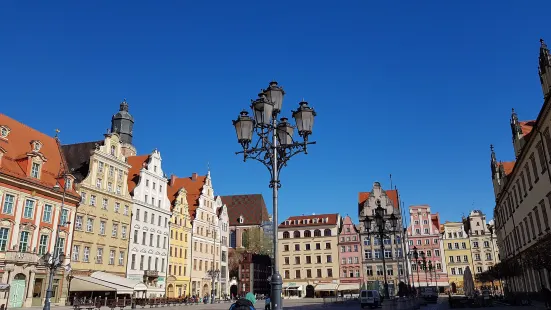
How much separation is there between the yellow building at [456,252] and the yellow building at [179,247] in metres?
49.8

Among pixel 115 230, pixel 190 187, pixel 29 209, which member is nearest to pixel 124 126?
pixel 190 187

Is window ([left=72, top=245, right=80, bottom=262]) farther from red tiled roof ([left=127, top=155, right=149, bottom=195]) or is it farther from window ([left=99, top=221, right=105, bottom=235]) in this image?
red tiled roof ([left=127, top=155, right=149, bottom=195])

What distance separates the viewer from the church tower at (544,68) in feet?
91.1

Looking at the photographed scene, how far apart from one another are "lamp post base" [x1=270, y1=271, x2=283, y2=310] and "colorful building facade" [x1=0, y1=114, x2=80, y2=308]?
1112 inches

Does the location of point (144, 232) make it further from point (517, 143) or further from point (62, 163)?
point (517, 143)

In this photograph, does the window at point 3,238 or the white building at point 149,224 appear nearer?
the window at point 3,238

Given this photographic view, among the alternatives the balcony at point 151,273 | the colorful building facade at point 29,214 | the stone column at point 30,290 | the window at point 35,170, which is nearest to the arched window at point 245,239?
the balcony at point 151,273

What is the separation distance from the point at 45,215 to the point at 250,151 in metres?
32.8

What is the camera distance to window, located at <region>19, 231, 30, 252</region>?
3559 centimetres

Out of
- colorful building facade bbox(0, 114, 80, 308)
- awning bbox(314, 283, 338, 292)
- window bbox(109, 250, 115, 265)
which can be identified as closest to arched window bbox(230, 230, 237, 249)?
awning bbox(314, 283, 338, 292)

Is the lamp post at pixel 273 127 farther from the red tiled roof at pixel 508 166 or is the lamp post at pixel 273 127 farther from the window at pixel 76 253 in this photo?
the red tiled roof at pixel 508 166

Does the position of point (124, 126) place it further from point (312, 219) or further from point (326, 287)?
point (326, 287)

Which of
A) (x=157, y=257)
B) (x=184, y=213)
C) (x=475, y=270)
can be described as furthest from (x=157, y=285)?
A: (x=475, y=270)

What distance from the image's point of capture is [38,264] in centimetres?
3641
